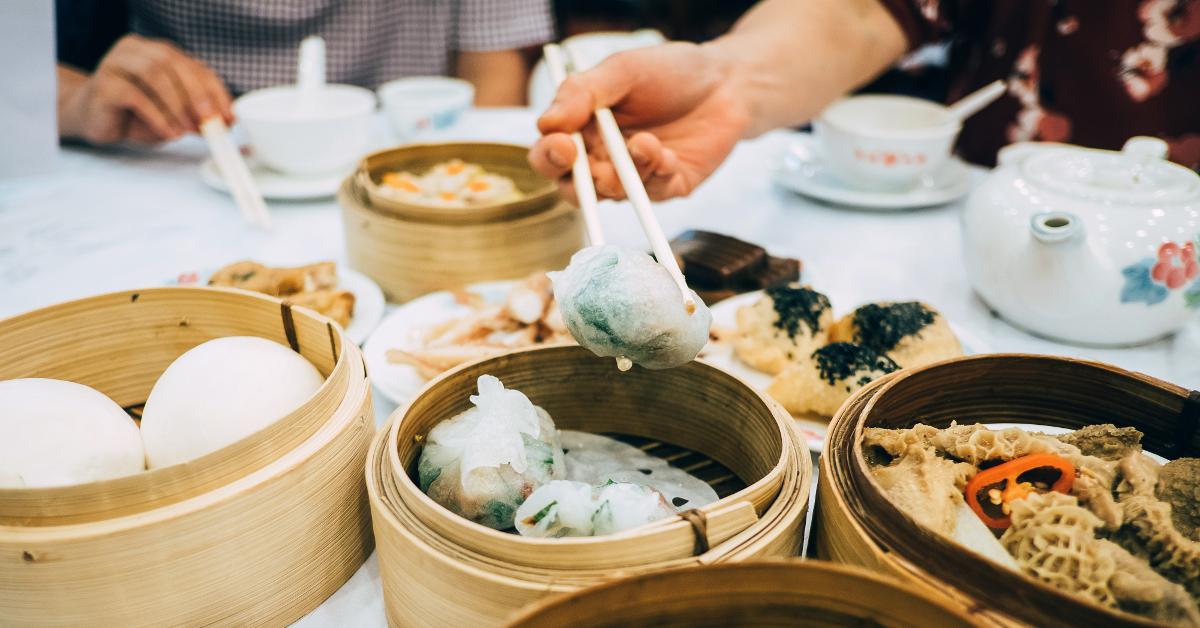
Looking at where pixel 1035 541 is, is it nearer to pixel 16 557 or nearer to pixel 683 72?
pixel 16 557

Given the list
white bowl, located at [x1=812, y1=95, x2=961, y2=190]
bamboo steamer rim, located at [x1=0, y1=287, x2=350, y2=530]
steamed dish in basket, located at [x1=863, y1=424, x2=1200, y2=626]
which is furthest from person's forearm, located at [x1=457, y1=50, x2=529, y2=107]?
steamed dish in basket, located at [x1=863, y1=424, x2=1200, y2=626]

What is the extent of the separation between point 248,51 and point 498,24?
1.28 m

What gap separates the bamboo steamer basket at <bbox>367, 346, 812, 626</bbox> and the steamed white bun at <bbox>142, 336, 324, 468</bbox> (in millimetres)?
190

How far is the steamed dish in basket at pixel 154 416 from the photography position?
106cm

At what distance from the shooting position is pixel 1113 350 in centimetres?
178

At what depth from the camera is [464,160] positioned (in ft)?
8.54

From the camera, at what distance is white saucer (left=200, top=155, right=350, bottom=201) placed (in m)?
2.56

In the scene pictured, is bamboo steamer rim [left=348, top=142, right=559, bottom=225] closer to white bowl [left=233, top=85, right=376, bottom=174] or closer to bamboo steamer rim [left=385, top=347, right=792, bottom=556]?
white bowl [left=233, top=85, right=376, bottom=174]

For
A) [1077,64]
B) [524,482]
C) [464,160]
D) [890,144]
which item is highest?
[1077,64]

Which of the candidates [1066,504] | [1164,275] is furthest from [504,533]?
[1164,275]

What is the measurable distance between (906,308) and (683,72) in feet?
3.02

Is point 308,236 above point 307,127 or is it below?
below

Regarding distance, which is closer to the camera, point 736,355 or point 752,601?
point 752,601

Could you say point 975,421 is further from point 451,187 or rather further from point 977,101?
point 451,187
